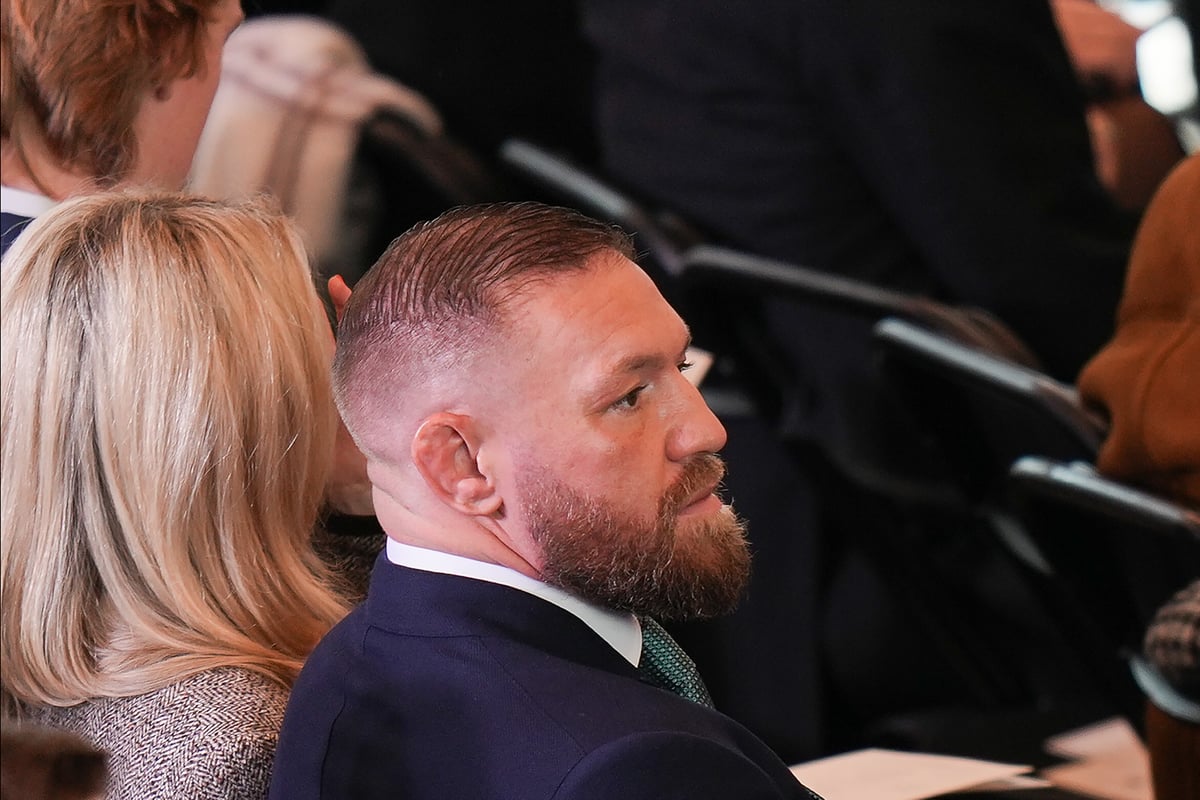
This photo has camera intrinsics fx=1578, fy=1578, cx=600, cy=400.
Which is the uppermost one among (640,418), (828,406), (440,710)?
(640,418)

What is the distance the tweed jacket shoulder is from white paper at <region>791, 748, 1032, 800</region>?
1.05ft

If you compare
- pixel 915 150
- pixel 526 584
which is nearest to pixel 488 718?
pixel 526 584

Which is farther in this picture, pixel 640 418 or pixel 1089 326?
pixel 1089 326

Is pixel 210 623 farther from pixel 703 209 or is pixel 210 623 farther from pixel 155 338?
pixel 703 209

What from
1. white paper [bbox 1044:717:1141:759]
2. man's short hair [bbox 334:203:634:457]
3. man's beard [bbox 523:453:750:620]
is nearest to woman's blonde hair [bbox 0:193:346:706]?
man's short hair [bbox 334:203:634:457]

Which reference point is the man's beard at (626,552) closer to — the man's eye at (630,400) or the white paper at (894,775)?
the man's eye at (630,400)

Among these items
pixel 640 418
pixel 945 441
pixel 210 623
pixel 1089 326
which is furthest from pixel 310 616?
pixel 1089 326

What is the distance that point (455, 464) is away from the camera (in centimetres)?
77

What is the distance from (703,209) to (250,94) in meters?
0.65

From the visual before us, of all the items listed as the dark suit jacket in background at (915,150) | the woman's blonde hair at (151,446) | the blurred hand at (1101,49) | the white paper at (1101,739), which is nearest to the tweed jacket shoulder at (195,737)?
the woman's blonde hair at (151,446)

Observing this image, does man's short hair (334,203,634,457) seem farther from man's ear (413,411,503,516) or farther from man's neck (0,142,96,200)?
man's neck (0,142,96,200)

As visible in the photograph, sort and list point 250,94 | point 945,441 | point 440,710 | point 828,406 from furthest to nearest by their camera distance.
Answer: point 250,94 → point 828,406 → point 945,441 → point 440,710

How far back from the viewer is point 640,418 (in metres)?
0.77

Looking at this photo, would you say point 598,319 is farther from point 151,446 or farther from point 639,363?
point 151,446
